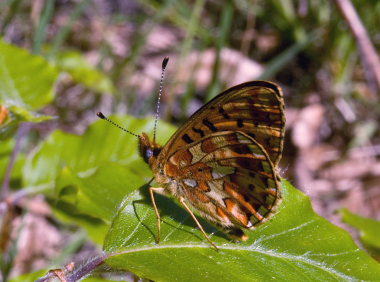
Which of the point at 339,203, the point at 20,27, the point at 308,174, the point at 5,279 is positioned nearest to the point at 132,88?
the point at 20,27

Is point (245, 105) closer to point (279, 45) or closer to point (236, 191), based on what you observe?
point (236, 191)

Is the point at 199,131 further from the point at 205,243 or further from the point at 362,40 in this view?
the point at 362,40

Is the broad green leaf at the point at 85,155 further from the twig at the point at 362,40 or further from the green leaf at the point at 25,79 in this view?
the twig at the point at 362,40

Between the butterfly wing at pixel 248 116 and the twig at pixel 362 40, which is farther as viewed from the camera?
the twig at pixel 362 40

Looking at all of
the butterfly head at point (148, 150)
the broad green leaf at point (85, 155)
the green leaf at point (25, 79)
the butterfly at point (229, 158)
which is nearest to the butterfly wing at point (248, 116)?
the butterfly at point (229, 158)

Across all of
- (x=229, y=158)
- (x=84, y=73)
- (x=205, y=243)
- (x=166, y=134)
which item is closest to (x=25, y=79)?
(x=166, y=134)

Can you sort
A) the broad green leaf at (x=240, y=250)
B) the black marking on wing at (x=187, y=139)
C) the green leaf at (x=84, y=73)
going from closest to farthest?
the broad green leaf at (x=240, y=250), the black marking on wing at (x=187, y=139), the green leaf at (x=84, y=73)
